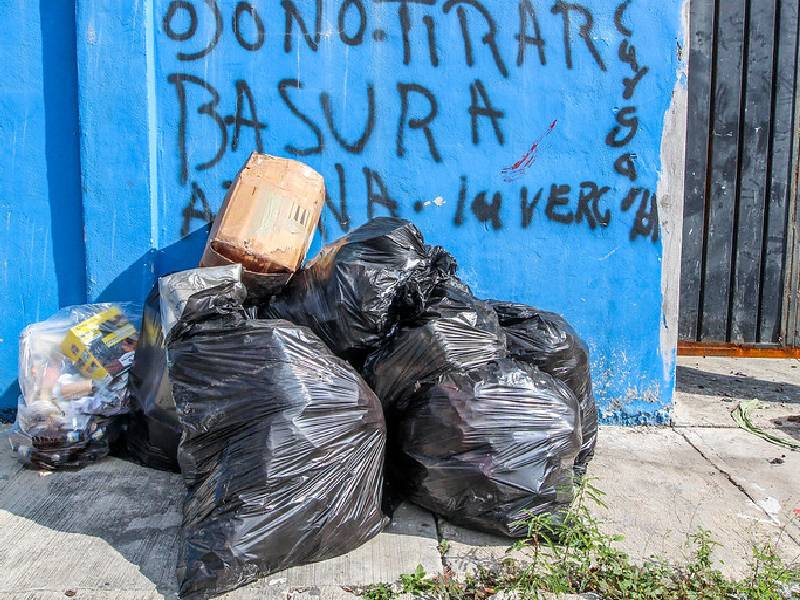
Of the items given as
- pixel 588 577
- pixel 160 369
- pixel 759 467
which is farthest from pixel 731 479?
pixel 160 369

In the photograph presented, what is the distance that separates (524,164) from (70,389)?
2.29 metres

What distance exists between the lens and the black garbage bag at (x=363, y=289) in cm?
267

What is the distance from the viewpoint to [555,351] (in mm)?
2939

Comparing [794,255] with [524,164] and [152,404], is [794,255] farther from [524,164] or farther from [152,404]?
[152,404]

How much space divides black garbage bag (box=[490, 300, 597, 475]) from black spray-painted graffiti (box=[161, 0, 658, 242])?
0.66 metres

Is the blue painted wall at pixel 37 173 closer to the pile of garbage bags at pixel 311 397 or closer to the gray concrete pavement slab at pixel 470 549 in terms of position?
the pile of garbage bags at pixel 311 397

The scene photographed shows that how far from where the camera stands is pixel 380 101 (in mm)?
3451

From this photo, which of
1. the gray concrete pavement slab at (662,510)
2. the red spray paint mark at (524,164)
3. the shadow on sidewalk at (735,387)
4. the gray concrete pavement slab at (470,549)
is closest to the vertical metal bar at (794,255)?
the shadow on sidewalk at (735,387)

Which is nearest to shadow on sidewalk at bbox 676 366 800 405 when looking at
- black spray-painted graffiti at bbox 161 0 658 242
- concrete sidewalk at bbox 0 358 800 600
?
concrete sidewalk at bbox 0 358 800 600

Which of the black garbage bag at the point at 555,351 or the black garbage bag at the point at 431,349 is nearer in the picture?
the black garbage bag at the point at 431,349

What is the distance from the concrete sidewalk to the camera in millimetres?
2223

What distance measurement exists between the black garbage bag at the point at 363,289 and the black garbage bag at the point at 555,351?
1.36 ft

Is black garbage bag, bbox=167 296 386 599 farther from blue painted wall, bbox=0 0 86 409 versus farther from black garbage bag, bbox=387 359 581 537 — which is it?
blue painted wall, bbox=0 0 86 409

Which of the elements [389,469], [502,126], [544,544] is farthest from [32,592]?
[502,126]
